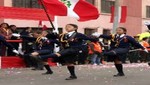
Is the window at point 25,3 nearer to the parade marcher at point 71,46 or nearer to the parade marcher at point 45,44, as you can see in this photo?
the parade marcher at point 45,44

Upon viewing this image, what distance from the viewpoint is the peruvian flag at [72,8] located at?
15.0 meters

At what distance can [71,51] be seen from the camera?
1195cm

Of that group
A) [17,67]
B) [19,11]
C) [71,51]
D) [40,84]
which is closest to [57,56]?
[71,51]

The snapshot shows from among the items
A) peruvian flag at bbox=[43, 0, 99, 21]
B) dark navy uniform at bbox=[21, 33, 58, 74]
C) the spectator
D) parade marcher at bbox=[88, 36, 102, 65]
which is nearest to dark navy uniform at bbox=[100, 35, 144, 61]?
dark navy uniform at bbox=[21, 33, 58, 74]

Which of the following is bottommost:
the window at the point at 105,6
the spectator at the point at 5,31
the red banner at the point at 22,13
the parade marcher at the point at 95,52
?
the parade marcher at the point at 95,52

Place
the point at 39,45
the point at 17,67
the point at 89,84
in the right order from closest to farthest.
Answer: the point at 89,84
the point at 39,45
the point at 17,67

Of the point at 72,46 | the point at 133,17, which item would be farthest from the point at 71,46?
the point at 133,17

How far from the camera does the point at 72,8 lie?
1588cm

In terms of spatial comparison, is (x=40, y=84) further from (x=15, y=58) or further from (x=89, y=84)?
(x=15, y=58)

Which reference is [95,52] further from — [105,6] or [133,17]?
[133,17]

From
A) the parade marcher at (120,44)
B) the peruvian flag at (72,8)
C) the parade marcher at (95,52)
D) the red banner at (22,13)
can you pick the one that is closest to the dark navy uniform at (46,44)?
the parade marcher at (120,44)

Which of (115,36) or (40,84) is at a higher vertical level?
(115,36)

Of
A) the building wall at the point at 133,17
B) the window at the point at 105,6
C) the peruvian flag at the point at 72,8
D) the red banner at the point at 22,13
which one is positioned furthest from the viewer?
the building wall at the point at 133,17

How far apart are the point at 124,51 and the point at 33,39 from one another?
3.35m
